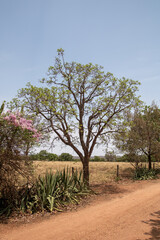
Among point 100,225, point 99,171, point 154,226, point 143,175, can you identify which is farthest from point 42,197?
point 99,171

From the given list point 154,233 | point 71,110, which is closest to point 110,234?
point 154,233

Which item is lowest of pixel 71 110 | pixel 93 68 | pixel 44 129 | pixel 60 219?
pixel 60 219

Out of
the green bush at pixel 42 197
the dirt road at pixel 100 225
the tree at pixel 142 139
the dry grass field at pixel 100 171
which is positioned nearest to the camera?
the dirt road at pixel 100 225

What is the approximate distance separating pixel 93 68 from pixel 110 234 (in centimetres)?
1076

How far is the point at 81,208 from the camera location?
925 cm

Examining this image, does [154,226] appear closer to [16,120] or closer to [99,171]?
[16,120]

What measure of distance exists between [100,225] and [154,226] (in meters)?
1.90

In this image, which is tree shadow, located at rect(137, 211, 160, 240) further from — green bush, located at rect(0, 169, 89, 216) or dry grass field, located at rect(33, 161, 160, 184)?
dry grass field, located at rect(33, 161, 160, 184)

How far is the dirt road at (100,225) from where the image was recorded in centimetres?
622

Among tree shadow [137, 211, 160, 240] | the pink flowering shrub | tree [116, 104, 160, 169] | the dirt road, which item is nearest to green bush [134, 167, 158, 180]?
tree [116, 104, 160, 169]

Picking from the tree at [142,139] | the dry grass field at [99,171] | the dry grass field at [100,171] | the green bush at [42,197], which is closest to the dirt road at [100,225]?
the green bush at [42,197]

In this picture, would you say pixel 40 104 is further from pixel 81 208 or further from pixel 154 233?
pixel 154 233

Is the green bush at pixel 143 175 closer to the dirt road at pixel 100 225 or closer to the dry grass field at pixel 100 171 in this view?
the dry grass field at pixel 100 171

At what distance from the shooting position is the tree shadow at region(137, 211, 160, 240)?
236 inches
